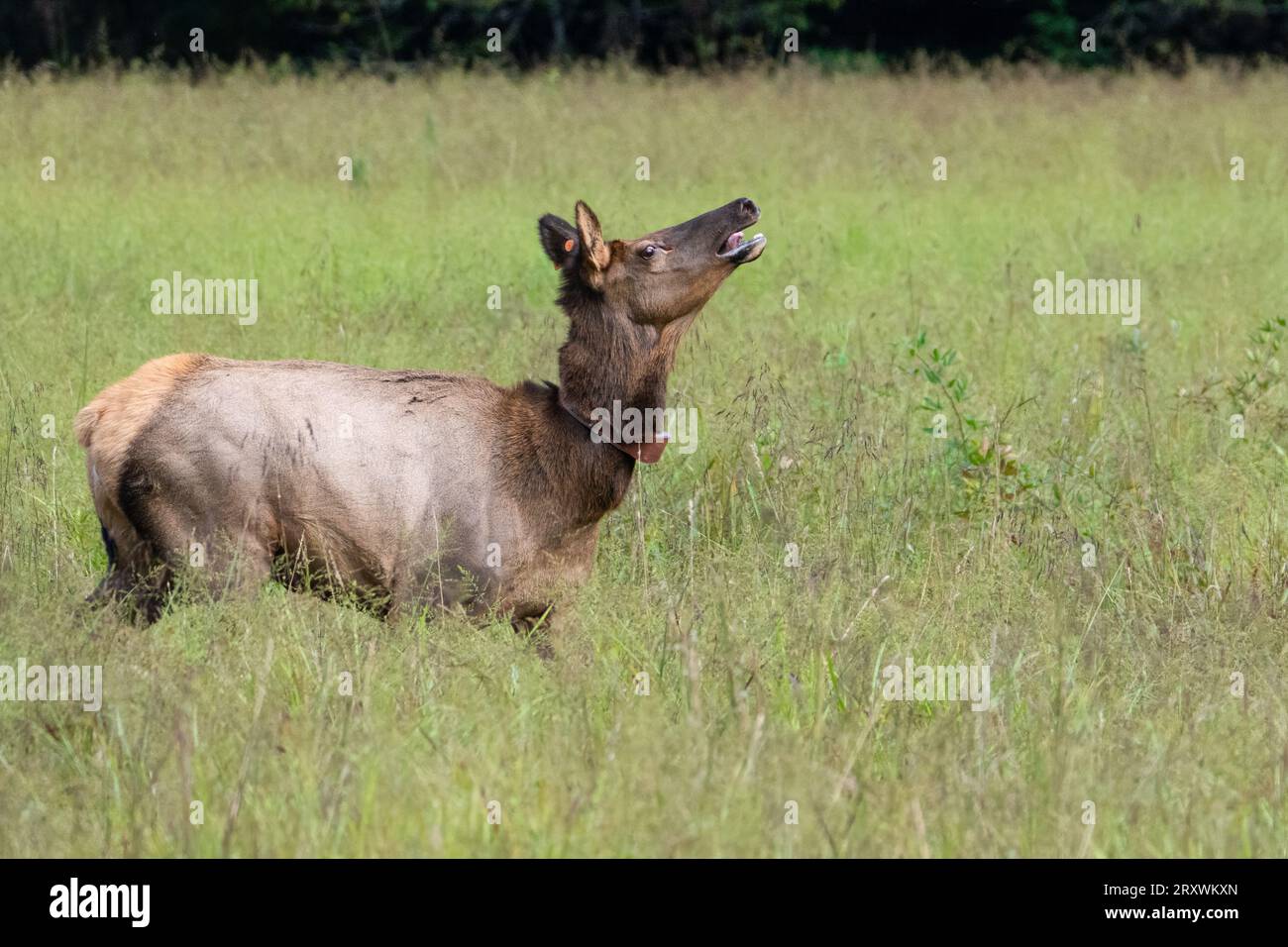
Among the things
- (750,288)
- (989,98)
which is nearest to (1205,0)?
(989,98)

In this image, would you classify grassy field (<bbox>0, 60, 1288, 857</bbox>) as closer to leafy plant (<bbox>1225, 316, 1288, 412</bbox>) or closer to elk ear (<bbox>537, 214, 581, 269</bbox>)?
leafy plant (<bbox>1225, 316, 1288, 412</bbox>)

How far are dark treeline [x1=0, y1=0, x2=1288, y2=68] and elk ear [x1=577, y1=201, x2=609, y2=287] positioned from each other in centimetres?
1925

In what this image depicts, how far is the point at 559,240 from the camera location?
609 cm

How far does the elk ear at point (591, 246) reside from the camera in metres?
5.88

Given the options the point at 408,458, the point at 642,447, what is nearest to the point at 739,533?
the point at 642,447

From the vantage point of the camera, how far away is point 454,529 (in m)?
5.71

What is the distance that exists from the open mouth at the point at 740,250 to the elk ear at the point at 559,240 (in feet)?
1.65

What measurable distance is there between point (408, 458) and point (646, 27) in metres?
23.2

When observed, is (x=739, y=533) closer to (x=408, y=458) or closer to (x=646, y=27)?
(x=408, y=458)

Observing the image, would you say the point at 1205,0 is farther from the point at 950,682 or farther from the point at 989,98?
the point at 950,682

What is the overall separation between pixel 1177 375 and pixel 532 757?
18.0ft

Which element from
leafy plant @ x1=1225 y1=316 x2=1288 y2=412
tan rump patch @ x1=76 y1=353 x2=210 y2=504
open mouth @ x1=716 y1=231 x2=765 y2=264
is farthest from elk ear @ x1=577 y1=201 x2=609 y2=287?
leafy plant @ x1=1225 y1=316 x2=1288 y2=412

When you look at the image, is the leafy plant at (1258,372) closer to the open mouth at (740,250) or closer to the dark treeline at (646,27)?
the open mouth at (740,250)

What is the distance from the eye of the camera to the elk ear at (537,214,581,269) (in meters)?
6.04
